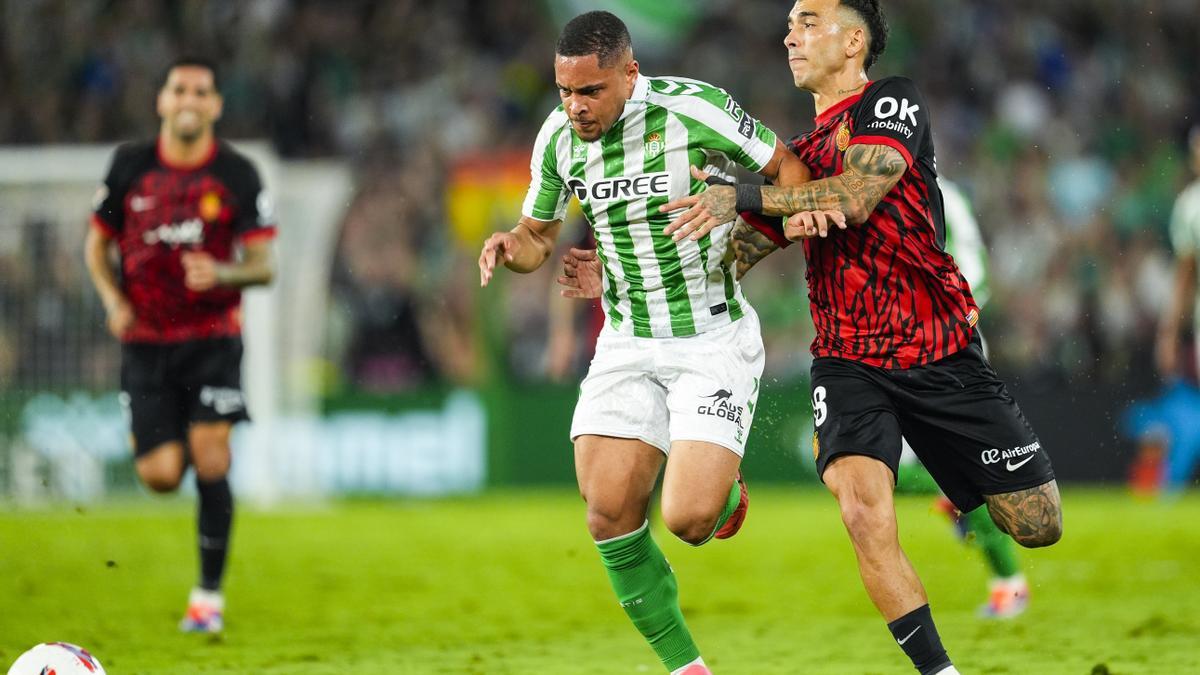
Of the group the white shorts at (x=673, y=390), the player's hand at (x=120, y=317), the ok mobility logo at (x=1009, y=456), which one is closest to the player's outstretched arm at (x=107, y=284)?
the player's hand at (x=120, y=317)

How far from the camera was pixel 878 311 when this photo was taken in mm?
5625

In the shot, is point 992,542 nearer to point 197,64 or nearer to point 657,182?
point 657,182

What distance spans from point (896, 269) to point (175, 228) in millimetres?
4339

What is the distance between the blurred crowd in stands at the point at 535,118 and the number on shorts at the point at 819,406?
955 centimetres

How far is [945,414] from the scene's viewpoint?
562cm

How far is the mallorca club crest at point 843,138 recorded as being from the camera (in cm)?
565

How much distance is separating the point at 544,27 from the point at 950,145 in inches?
222

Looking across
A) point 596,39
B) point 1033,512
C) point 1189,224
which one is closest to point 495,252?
point 596,39

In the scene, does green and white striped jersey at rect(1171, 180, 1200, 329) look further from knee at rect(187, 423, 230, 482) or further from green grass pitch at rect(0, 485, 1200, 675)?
knee at rect(187, 423, 230, 482)

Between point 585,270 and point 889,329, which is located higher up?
point 585,270

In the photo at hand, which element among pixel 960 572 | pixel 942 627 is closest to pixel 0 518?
pixel 960 572

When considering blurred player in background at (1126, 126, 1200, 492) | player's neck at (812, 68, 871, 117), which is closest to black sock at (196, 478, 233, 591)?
player's neck at (812, 68, 871, 117)

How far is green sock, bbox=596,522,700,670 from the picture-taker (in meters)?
5.78

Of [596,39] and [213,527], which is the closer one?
[596,39]
